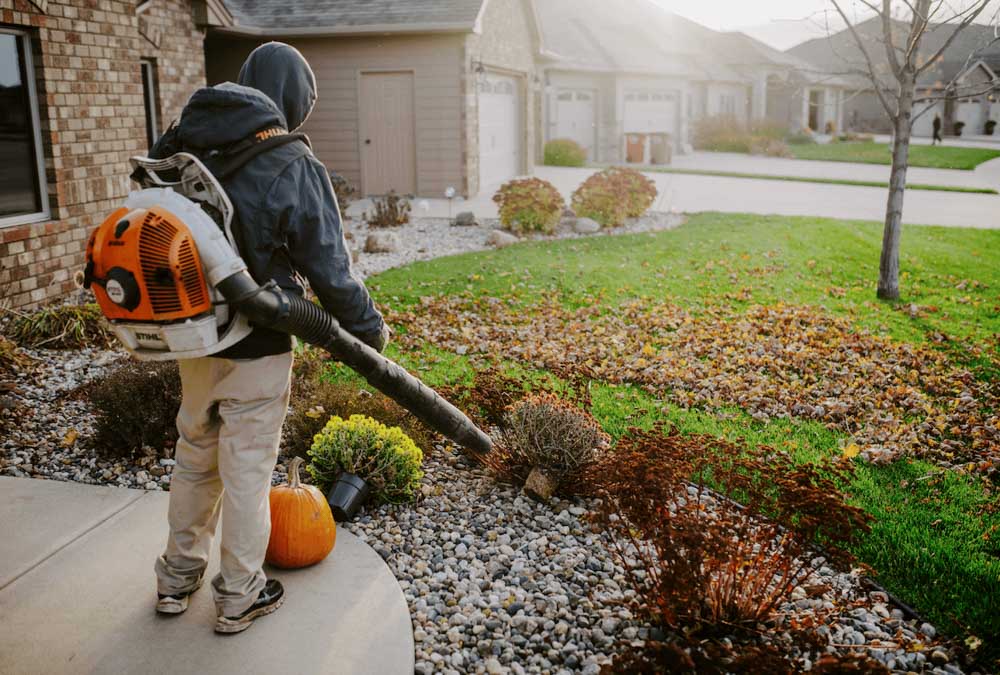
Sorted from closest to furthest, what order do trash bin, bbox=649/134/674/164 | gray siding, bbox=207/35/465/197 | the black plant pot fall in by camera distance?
the black plant pot < gray siding, bbox=207/35/465/197 < trash bin, bbox=649/134/674/164

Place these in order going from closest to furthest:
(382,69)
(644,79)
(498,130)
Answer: (382,69) < (498,130) < (644,79)

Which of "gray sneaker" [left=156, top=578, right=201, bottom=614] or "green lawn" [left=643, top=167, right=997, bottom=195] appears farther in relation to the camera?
"green lawn" [left=643, top=167, right=997, bottom=195]

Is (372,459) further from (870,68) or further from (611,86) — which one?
(611,86)

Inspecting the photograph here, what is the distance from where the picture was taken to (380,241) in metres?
11.7


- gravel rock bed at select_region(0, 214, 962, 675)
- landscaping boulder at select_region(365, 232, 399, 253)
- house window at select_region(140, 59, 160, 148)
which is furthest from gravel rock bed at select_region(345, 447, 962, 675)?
house window at select_region(140, 59, 160, 148)

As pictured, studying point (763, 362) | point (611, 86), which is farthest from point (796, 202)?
point (611, 86)

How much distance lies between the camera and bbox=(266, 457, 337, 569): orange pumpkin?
350 centimetres

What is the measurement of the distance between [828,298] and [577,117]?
70.6 ft

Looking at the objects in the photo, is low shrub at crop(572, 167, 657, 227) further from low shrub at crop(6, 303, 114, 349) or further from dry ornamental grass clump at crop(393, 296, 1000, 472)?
low shrub at crop(6, 303, 114, 349)

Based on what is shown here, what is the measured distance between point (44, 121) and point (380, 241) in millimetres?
4539

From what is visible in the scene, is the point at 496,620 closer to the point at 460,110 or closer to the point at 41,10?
the point at 41,10

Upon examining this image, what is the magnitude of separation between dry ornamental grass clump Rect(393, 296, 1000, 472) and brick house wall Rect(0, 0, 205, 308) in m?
3.45

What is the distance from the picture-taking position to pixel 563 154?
25938 millimetres

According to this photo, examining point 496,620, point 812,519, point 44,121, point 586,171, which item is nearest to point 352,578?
point 496,620
